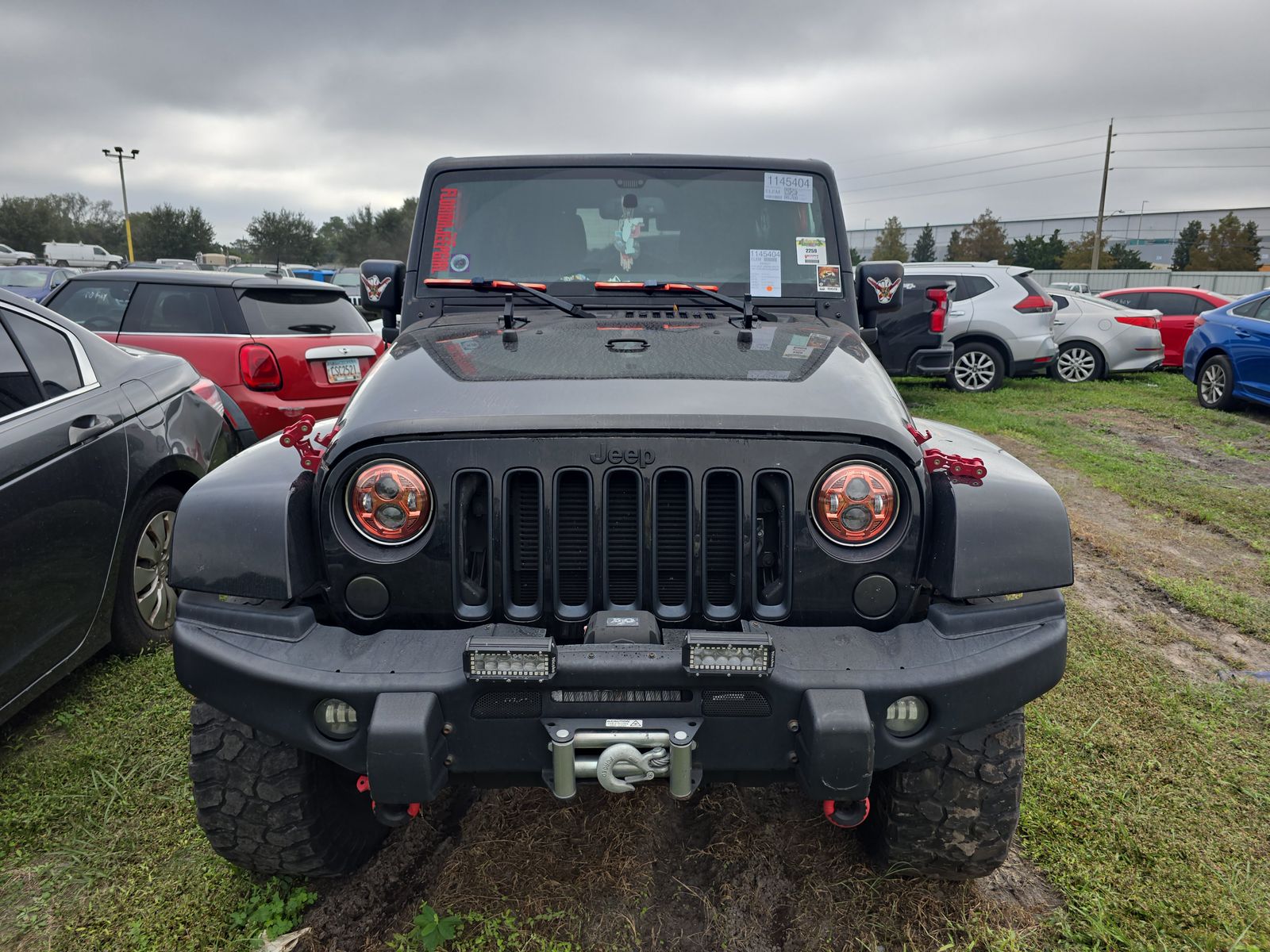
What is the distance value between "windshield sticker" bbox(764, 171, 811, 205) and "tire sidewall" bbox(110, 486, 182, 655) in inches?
113

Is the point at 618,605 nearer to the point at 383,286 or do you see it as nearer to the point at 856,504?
the point at 856,504

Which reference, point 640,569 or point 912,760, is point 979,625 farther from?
point 640,569

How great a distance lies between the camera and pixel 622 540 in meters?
2.11

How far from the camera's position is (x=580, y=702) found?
1909mm

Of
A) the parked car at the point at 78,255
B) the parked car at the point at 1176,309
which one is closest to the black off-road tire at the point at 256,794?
the parked car at the point at 1176,309

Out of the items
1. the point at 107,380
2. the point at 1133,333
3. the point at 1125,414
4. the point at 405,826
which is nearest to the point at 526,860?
the point at 405,826

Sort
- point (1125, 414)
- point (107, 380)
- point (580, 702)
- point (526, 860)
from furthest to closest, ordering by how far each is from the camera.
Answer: point (1125, 414) → point (107, 380) → point (526, 860) → point (580, 702)

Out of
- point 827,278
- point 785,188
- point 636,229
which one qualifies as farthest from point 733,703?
point 785,188

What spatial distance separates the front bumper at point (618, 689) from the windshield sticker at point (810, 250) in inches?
68.7

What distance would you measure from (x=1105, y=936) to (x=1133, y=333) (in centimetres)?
1317

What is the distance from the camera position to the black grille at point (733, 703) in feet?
6.28

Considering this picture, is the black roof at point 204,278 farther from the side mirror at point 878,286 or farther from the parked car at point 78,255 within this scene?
the parked car at point 78,255

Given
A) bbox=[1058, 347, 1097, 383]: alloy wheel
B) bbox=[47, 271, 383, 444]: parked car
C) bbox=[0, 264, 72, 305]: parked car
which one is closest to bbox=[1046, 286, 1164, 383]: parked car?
bbox=[1058, 347, 1097, 383]: alloy wheel

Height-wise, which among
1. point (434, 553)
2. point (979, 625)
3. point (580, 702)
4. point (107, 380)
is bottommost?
point (580, 702)
